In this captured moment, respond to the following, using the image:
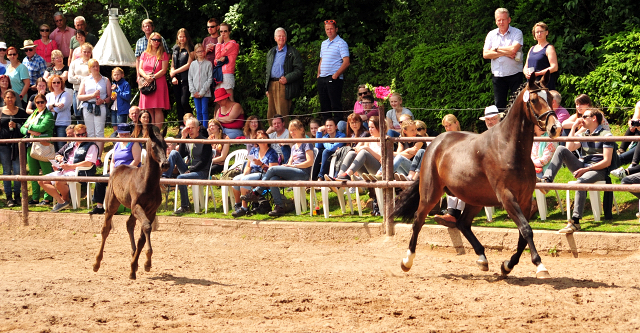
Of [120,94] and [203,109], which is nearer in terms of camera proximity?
[203,109]

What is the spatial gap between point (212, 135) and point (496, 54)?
177 inches

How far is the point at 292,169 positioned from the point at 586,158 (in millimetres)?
4051

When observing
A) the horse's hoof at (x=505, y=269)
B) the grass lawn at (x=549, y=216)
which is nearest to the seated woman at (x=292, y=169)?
the grass lawn at (x=549, y=216)

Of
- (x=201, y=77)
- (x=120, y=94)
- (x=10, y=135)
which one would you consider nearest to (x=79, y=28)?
(x=120, y=94)

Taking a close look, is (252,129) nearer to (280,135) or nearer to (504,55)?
(280,135)

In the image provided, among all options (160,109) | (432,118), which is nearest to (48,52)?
(160,109)

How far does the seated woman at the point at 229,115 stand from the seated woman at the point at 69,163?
90.1 inches

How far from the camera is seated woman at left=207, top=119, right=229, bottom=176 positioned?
1206 cm

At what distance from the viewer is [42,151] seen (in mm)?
13328

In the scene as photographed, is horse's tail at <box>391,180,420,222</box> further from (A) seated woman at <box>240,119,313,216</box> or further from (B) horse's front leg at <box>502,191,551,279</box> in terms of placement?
(A) seated woman at <box>240,119,313,216</box>

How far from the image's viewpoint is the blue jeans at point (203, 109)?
14297mm

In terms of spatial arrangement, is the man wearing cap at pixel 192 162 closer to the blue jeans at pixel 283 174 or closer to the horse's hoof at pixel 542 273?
the blue jeans at pixel 283 174

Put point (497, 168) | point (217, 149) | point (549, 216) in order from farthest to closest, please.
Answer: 1. point (217, 149)
2. point (549, 216)
3. point (497, 168)

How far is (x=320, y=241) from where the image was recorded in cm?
1045
